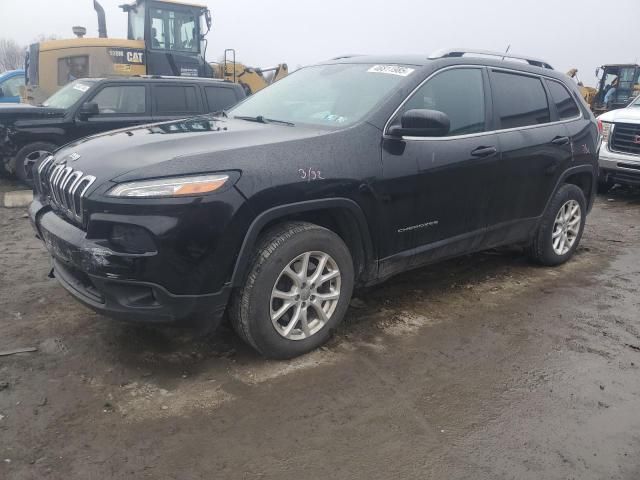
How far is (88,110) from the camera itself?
8258mm

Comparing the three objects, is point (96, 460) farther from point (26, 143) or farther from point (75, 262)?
point (26, 143)

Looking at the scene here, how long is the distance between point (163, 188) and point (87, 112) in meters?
6.56

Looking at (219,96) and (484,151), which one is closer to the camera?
(484,151)

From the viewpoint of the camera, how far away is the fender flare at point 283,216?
2814mm

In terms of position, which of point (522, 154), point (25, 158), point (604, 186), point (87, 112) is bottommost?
point (25, 158)

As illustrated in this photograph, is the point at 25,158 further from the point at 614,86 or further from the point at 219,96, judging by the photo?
the point at 614,86

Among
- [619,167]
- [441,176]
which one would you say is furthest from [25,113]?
[619,167]

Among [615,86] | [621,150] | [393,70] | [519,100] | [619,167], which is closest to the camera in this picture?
[393,70]

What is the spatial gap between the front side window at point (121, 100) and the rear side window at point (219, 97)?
3.50 feet

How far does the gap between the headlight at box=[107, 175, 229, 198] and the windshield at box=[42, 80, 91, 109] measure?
6.77 m

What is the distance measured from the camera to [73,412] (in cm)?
266

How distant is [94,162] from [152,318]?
911 mm

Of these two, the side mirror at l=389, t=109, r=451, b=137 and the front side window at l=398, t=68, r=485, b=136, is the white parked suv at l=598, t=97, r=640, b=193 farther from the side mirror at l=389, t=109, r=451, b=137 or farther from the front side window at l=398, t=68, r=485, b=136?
the side mirror at l=389, t=109, r=451, b=137

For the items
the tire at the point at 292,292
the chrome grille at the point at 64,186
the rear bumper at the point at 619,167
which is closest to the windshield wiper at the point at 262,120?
the tire at the point at 292,292
